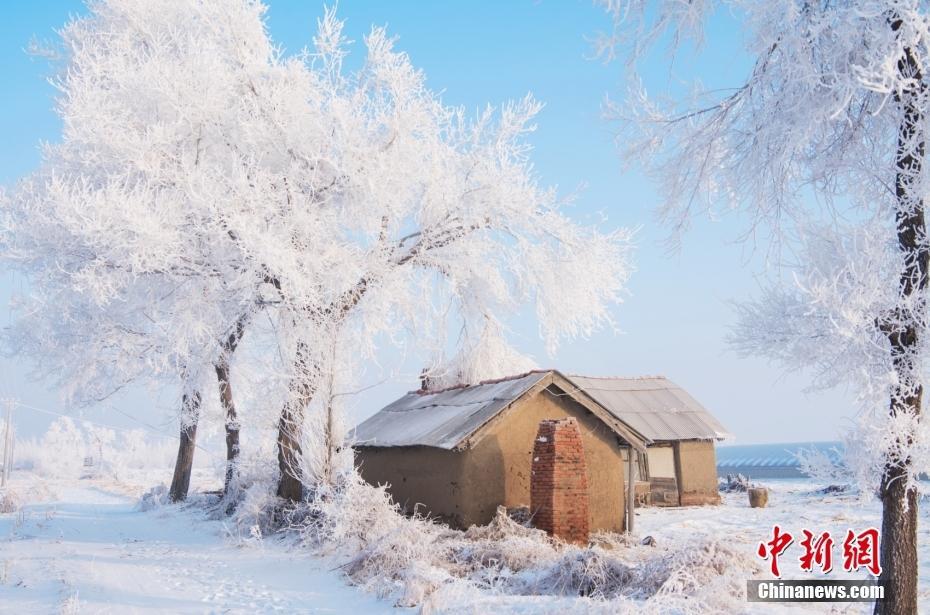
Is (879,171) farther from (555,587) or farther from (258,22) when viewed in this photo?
(258,22)

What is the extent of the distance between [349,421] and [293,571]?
4270 mm

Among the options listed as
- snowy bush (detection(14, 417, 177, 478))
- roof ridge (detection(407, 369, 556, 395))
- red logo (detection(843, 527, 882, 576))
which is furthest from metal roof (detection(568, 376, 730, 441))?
A: snowy bush (detection(14, 417, 177, 478))

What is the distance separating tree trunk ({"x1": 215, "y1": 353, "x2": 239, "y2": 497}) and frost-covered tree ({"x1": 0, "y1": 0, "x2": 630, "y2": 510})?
1.32 meters

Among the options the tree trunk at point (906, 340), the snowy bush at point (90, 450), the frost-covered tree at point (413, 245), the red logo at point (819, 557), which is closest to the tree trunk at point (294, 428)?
the frost-covered tree at point (413, 245)

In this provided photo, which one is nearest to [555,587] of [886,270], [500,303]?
[886,270]

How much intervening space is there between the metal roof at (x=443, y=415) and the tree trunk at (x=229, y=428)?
10.4ft

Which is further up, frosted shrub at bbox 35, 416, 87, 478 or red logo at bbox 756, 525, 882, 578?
red logo at bbox 756, 525, 882, 578

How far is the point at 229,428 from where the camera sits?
2062 centimetres

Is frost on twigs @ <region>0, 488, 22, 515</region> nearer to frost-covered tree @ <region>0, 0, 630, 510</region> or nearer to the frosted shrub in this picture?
frost-covered tree @ <region>0, 0, 630, 510</region>

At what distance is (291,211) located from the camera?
1641cm

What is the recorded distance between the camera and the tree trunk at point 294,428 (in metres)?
15.9

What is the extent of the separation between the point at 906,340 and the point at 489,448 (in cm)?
920

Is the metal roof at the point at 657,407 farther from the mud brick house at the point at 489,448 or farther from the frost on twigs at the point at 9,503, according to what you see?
the frost on twigs at the point at 9,503

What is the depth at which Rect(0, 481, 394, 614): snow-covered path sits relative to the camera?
9.42 meters
